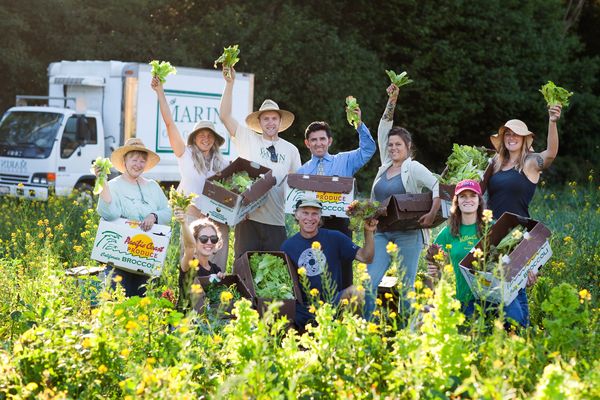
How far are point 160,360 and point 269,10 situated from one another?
22.1 metres

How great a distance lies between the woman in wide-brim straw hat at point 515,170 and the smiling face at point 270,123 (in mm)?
1778

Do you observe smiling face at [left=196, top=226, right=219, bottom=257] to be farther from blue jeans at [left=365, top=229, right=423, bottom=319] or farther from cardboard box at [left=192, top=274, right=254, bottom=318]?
blue jeans at [left=365, top=229, right=423, bottom=319]

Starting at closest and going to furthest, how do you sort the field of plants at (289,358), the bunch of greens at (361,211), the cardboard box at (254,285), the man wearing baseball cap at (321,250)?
the field of plants at (289,358) → the cardboard box at (254,285) → the bunch of greens at (361,211) → the man wearing baseball cap at (321,250)

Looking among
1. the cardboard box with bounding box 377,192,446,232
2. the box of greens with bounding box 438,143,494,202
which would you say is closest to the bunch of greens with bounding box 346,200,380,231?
the cardboard box with bounding box 377,192,446,232

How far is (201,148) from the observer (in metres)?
7.46

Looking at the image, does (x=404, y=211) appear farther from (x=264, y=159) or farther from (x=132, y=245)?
(x=132, y=245)

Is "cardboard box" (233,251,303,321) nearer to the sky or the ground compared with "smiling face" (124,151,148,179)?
nearer to the ground

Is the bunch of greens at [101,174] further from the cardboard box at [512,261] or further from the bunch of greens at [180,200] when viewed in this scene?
the cardboard box at [512,261]

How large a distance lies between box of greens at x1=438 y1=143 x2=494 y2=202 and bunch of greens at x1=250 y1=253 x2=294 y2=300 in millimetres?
1375

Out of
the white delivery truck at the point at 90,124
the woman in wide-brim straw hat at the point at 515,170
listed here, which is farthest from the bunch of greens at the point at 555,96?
the white delivery truck at the point at 90,124

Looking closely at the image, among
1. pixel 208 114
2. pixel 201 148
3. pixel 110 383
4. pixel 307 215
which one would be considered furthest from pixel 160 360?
pixel 208 114

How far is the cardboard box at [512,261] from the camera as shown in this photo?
553cm

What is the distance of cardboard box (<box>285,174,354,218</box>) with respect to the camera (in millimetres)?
7055

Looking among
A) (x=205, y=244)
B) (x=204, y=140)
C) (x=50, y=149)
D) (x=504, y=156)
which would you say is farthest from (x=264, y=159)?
(x=50, y=149)
